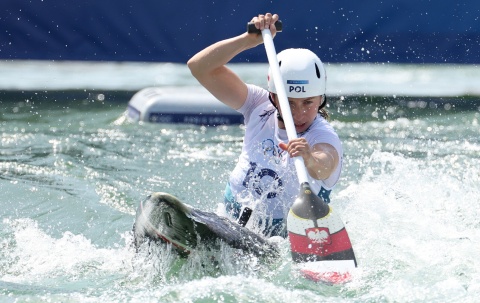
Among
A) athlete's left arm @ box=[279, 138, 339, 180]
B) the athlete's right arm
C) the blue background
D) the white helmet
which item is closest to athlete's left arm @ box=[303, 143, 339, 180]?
athlete's left arm @ box=[279, 138, 339, 180]

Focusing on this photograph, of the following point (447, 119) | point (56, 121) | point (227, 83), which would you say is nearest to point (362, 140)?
point (447, 119)

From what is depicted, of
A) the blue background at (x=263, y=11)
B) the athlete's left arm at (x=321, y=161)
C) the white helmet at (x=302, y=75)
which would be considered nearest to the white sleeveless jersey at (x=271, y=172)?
the athlete's left arm at (x=321, y=161)

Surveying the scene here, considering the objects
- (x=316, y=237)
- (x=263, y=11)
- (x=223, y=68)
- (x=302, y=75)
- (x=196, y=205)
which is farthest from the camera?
(x=263, y=11)

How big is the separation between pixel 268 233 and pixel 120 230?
131cm

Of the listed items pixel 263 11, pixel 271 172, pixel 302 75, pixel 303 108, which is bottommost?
pixel 271 172

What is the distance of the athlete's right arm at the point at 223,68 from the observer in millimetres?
5625

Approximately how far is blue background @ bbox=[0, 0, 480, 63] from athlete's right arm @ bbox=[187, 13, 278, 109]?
571 cm

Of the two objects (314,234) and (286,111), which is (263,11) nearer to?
(286,111)

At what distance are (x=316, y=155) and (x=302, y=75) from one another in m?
0.50

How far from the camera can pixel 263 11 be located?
11.3 metres

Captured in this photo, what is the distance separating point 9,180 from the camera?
297 inches

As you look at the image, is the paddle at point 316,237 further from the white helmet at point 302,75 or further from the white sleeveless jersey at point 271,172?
the white helmet at point 302,75

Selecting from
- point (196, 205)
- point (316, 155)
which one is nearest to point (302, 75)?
point (316, 155)

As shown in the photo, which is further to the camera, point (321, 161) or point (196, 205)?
point (196, 205)
